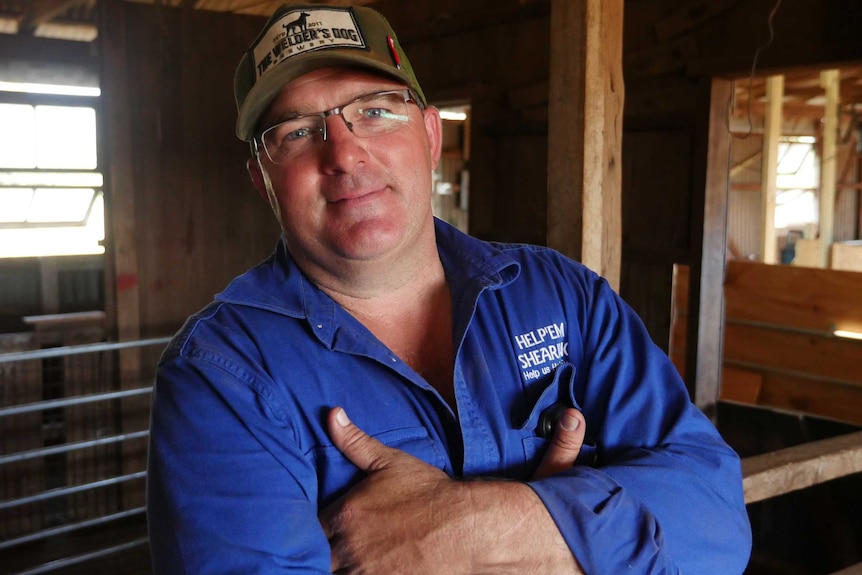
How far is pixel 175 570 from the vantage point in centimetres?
106

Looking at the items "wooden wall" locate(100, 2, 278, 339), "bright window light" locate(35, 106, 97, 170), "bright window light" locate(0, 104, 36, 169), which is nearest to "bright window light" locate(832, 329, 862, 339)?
"wooden wall" locate(100, 2, 278, 339)

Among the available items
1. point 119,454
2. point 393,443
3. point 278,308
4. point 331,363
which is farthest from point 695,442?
point 119,454

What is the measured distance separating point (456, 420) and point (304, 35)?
0.68 m

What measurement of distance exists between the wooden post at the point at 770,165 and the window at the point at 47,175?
16.9 feet

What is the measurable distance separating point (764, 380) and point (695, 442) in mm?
3824

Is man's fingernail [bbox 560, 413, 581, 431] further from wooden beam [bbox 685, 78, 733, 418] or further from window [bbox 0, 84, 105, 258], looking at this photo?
window [bbox 0, 84, 105, 258]

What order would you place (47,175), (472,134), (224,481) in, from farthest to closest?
(47,175) → (472,134) → (224,481)

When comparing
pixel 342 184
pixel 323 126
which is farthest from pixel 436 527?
pixel 323 126

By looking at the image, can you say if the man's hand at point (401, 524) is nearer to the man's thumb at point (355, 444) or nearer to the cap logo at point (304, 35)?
the man's thumb at point (355, 444)

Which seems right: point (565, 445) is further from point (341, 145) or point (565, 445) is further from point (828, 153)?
point (828, 153)

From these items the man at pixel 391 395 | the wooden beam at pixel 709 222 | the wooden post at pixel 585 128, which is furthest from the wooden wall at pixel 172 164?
the man at pixel 391 395

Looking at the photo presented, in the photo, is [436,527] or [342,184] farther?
[342,184]

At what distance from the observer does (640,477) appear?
A: 121 cm

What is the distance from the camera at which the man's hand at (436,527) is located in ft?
3.54
